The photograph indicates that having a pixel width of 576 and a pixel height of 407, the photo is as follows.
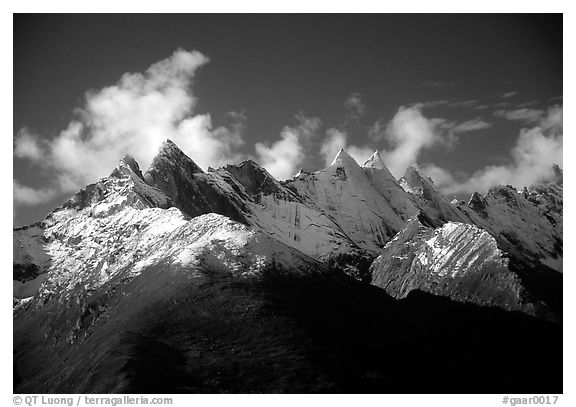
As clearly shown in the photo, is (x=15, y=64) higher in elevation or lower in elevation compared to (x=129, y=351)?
higher
